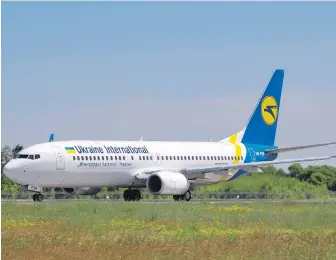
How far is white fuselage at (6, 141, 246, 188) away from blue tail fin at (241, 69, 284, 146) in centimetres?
268

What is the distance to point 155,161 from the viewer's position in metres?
56.5

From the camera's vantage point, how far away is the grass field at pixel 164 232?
22.4m

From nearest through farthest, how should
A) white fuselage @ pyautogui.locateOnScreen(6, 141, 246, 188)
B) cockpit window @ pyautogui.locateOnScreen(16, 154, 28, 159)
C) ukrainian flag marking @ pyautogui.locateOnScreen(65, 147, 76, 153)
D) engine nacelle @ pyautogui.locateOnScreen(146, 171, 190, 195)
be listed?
white fuselage @ pyautogui.locateOnScreen(6, 141, 246, 188)
cockpit window @ pyautogui.locateOnScreen(16, 154, 28, 159)
ukrainian flag marking @ pyautogui.locateOnScreen(65, 147, 76, 153)
engine nacelle @ pyautogui.locateOnScreen(146, 171, 190, 195)

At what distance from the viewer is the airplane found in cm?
5109

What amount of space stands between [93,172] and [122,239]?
27228mm

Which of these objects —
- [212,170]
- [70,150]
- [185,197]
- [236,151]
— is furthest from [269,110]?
[70,150]

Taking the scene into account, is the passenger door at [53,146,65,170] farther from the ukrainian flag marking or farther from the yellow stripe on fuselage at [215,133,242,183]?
the yellow stripe on fuselage at [215,133,242,183]

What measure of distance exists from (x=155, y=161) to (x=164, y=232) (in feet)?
89.4

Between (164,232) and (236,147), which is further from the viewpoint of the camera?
(236,147)

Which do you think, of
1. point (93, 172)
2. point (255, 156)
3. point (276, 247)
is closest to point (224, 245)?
point (276, 247)

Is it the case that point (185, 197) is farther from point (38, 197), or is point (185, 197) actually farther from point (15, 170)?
point (15, 170)

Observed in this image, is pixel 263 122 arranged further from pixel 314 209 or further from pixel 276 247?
pixel 276 247

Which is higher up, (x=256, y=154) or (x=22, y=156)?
(x=256, y=154)

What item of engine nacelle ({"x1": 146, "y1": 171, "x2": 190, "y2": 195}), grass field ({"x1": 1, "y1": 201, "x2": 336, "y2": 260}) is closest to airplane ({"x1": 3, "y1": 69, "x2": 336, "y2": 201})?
engine nacelle ({"x1": 146, "y1": 171, "x2": 190, "y2": 195})
